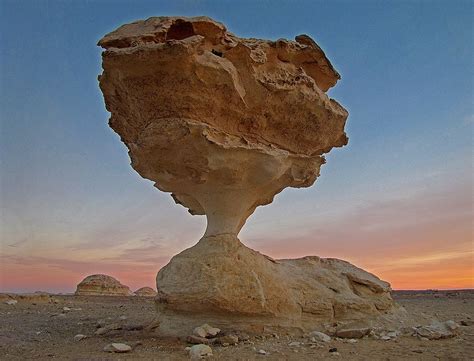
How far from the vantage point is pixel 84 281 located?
103 ft

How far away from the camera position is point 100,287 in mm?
31141

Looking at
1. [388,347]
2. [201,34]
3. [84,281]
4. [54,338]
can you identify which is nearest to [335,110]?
[201,34]

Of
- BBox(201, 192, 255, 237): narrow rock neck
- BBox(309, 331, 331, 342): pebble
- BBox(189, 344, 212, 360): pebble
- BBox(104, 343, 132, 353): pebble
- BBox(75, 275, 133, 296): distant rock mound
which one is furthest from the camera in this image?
BBox(75, 275, 133, 296): distant rock mound

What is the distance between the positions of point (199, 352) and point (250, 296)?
2054mm

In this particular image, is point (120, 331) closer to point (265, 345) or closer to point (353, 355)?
point (265, 345)

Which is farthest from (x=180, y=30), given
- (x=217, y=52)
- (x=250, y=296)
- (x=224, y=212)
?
(x=250, y=296)

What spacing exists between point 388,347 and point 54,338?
261 inches

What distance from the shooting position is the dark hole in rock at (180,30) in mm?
8605

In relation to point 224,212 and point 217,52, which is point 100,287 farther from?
point 217,52

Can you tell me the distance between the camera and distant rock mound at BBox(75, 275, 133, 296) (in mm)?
30891

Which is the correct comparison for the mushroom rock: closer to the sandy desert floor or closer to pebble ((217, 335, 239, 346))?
pebble ((217, 335, 239, 346))

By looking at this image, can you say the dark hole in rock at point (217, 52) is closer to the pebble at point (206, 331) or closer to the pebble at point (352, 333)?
the pebble at point (206, 331)

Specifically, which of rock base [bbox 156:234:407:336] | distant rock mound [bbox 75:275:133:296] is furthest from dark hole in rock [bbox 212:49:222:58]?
distant rock mound [bbox 75:275:133:296]

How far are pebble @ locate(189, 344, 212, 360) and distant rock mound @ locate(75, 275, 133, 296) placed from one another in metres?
25.6
